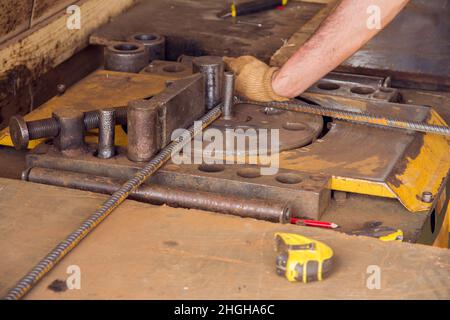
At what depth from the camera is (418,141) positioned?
6.90 ft

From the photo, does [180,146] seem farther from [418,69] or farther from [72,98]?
[418,69]

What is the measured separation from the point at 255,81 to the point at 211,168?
379 millimetres

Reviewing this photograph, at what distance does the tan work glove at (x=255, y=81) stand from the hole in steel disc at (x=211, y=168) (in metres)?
0.35

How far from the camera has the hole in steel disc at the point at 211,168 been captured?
189 cm

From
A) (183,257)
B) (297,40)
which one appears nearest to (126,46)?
(297,40)

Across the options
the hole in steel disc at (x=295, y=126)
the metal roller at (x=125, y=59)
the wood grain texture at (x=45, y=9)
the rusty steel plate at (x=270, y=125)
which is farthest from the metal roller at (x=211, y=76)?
the wood grain texture at (x=45, y=9)

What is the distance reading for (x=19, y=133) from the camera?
6.38 feet

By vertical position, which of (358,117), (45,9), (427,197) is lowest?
(427,197)

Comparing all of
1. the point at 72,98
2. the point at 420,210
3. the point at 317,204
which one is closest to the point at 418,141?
the point at 420,210

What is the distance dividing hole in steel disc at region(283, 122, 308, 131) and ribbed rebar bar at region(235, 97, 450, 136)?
0.06 meters

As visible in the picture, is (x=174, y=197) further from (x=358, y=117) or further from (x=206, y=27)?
(x=206, y=27)

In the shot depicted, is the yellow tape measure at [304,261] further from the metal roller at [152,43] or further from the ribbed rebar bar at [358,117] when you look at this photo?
the metal roller at [152,43]

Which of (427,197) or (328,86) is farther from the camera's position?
(328,86)
